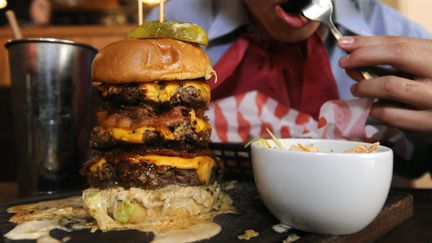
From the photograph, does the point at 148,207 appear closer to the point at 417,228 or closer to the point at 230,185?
the point at 230,185

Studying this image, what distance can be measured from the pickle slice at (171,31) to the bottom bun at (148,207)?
362mm

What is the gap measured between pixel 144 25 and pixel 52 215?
51cm

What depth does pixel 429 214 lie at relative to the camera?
3.11 ft

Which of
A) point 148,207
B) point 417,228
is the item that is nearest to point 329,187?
point 417,228

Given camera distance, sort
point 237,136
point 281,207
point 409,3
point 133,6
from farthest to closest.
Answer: point 133,6
point 409,3
point 237,136
point 281,207

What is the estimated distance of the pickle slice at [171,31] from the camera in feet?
3.01

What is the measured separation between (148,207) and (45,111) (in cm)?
55

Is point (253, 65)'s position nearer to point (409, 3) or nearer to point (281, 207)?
point (281, 207)

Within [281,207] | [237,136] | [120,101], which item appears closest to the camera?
[281,207]

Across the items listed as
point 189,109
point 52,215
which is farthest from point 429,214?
point 52,215

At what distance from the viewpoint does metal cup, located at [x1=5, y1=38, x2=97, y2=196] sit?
47.3 inches

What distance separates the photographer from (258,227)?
32.3 inches

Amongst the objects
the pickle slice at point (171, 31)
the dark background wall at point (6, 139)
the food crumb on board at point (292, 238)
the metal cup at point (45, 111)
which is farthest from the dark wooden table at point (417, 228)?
the dark background wall at point (6, 139)

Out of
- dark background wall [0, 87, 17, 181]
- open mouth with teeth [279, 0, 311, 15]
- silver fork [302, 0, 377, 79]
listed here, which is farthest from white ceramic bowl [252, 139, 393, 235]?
dark background wall [0, 87, 17, 181]
